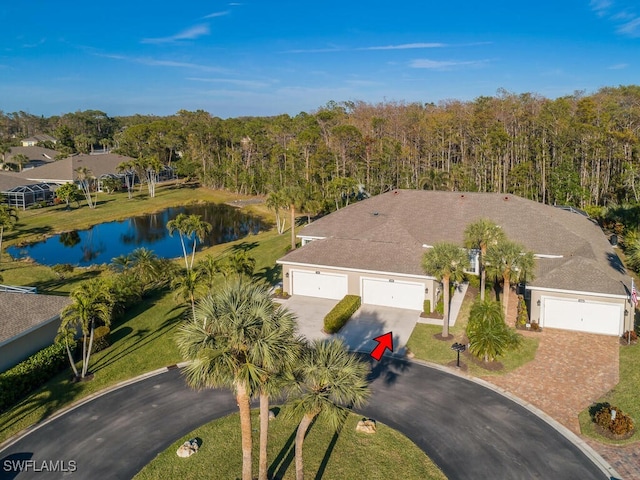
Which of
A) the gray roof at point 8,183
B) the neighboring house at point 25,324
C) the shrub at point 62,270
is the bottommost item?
the shrub at point 62,270

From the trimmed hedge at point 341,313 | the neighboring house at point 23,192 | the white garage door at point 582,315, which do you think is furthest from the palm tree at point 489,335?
the neighboring house at point 23,192

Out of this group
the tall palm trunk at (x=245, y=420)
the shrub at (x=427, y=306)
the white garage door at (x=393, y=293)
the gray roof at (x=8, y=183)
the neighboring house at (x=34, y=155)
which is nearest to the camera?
the tall palm trunk at (x=245, y=420)

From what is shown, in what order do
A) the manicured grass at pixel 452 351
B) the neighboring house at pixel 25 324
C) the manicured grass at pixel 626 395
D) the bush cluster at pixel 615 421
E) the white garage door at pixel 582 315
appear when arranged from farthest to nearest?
the white garage door at pixel 582 315 → the manicured grass at pixel 452 351 → the neighboring house at pixel 25 324 → the manicured grass at pixel 626 395 → the bush cluster at pixel 615 421

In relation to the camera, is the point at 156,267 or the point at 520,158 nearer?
the point at 156,267

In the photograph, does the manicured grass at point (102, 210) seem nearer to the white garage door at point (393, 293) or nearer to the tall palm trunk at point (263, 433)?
the white garage door at point (393, 293)

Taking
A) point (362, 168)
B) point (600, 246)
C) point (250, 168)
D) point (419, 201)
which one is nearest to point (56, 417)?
point (419, 201)

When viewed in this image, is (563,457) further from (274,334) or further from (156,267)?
(156,267)
